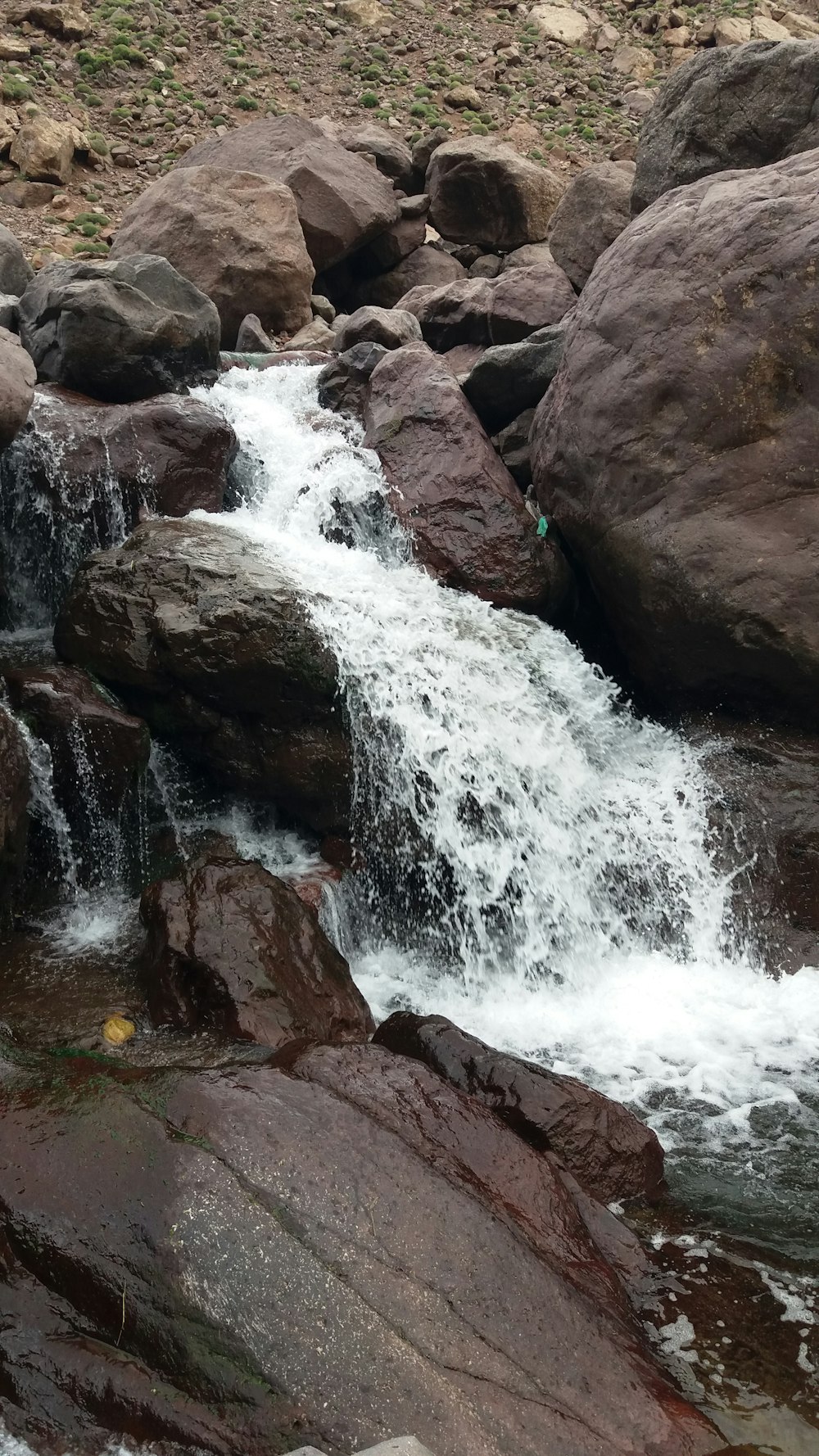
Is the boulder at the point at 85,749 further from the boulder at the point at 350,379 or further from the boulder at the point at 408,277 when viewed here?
the boulder at the point at 408,277

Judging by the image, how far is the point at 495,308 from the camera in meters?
12.0

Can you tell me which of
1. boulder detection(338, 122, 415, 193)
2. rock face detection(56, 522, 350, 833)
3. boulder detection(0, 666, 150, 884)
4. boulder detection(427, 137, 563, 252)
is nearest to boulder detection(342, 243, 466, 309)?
boulder detection(427, 137, 563, 252)

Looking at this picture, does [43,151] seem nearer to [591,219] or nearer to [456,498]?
[591,219]

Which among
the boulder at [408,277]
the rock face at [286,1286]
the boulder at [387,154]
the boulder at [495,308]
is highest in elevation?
the boulder at [387,154]

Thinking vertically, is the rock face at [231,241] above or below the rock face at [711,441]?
above

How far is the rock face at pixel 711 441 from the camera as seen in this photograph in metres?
7.65

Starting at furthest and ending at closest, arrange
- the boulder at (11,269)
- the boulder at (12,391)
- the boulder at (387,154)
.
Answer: the boulder at (387,154) → the boulder at (11,269) → the boulder at (12,391)

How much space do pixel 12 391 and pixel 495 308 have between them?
240 inches

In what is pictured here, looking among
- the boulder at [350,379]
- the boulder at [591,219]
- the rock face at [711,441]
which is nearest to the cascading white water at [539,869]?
the rock face at [711,441]

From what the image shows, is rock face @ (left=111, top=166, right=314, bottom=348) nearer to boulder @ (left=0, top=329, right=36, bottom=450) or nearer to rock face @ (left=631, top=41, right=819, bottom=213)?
rock face @ (left=631, top=41, right=819, bottom=213)

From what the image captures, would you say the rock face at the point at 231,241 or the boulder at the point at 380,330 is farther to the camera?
the rock face at the point at 231,241

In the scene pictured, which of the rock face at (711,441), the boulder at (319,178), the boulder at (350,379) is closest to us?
the rock face at (711,441)

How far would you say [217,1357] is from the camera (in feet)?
10.5

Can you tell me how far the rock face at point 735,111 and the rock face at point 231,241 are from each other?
17.2 ft
